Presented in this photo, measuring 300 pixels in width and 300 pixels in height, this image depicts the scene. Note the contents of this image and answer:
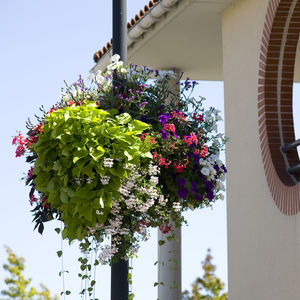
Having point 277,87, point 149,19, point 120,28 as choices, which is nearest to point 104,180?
point 120,28

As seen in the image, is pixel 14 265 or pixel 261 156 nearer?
pixel 261 156

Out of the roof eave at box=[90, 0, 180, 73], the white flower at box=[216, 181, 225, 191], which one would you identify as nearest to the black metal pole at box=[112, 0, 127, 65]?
the white flower at box=[216, 181, 225, 191]

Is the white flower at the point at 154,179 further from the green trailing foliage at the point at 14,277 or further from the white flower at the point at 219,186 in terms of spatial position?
the green trailing foliage at the point at 14,277

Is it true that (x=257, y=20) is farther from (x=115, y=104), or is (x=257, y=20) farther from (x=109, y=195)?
(x=109, y=195)

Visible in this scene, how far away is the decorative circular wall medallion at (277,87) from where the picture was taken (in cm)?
743

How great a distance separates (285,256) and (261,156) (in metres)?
1.27

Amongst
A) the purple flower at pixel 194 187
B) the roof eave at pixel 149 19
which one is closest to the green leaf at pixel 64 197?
the purple flower at pixel 194 187

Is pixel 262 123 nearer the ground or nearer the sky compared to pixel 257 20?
nearer the ground

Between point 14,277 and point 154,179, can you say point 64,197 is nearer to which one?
point 154,179

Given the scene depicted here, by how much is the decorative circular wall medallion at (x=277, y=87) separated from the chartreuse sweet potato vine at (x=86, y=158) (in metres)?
2.94

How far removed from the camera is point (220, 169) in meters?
5.43

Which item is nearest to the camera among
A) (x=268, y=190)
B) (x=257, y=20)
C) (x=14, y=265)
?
(x=268, y=190)

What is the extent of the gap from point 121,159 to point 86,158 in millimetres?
238

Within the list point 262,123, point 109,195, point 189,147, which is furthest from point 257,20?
point 109,195
